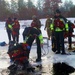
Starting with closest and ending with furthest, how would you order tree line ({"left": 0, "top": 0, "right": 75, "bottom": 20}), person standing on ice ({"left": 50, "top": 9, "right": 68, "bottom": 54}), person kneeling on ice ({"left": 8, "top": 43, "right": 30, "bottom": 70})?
person kneeling on ice ({"left": 8, "top": 43, "right": 30, "bottom": 70})
person standing on ice ({"left": 50, "top": 9, "right": 68, "bottom": 54})
tree line ({"left": 0, "top": 0, "right": 75, "bottom": 20})

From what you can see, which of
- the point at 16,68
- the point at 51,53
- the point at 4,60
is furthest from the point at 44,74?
the point at 51,53

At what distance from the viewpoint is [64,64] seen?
9.29 meters

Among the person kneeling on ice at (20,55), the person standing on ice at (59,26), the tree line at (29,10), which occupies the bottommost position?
the person kneeling on ice at (20,55)

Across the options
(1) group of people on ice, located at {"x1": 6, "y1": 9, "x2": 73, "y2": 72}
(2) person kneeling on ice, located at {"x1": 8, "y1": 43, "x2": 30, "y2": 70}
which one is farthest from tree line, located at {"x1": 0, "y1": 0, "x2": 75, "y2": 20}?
(2) person kneeling on ice, located at {"x1": 8, "y1": 43, "x2": 30, "y2": 70}

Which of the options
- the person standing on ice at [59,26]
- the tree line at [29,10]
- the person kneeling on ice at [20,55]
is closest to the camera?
the person kneeling on ice at [20,55]

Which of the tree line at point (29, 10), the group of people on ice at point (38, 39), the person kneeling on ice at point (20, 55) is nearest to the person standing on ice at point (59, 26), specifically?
the group of people on ice at point (38, 39)

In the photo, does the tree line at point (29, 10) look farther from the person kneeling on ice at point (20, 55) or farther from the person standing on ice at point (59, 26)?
the person kneeling on ice at point (20, 55)

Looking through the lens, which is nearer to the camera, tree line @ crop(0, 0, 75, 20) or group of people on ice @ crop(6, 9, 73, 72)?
group of people on ice @ crop(6, 9, 73, 72)

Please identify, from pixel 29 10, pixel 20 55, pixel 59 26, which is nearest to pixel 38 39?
pixel 20 55

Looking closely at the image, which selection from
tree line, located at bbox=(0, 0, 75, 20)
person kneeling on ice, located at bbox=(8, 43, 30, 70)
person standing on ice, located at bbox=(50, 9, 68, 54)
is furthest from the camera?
tree line, located at bbox=(0, 0, 75, 20)

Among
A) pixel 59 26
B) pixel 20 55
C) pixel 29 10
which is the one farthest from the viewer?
pixel 29 10

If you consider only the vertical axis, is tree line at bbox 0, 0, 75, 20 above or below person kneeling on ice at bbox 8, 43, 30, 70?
above

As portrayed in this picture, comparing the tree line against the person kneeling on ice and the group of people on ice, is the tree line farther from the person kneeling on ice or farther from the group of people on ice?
the person kneeling on ice

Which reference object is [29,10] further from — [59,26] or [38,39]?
[38,39]
